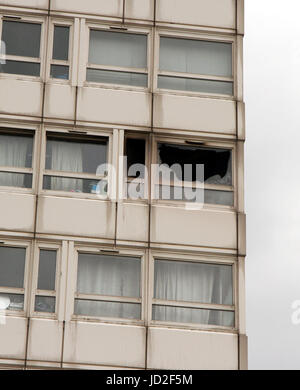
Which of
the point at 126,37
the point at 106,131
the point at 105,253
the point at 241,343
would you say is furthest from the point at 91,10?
the point at 241,343

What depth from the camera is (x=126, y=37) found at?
23.0m

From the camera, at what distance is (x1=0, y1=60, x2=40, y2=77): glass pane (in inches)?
876

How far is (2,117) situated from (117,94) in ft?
7.62

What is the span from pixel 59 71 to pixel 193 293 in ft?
17.1

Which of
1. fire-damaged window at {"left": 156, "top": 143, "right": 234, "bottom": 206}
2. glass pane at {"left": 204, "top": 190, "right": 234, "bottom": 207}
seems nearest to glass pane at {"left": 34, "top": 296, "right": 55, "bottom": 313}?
fire-damaged window at {"left": 156, "top": 143, "right": 234, "bottom": 206}

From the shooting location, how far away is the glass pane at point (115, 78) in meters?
22.5

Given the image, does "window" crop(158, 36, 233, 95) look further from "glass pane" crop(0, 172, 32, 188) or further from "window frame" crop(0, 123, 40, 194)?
"glass pane" crop(0, 172, 32, 188)

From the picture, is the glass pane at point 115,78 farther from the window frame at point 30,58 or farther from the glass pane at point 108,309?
the glass pane at point 108,309

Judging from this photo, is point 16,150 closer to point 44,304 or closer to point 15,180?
point 15,180

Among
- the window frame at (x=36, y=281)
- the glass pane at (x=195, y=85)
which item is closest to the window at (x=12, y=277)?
the window frame at (x=36, y=281)

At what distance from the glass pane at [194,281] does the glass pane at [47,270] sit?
1.97 m

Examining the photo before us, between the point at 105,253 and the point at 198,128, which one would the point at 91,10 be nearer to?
the point at 198,128

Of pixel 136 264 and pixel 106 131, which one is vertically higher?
pixel 106 131

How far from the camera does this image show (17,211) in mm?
21094
